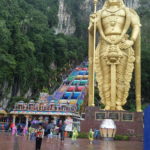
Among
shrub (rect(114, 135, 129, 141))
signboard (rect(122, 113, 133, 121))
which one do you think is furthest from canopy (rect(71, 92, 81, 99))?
shrub (rect(114, 135, 129, 141))

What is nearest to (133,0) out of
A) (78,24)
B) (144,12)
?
(78,24)

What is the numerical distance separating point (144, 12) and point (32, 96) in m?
18.3

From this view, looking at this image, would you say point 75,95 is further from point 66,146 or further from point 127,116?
point 66,146

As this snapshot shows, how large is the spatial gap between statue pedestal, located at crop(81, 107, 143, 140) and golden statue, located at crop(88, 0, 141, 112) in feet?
2.09

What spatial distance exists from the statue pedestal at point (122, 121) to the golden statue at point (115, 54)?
2.09ft

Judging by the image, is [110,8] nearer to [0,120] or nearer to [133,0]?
[0,120]

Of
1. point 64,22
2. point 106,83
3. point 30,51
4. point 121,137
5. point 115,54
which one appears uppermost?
point 64,22

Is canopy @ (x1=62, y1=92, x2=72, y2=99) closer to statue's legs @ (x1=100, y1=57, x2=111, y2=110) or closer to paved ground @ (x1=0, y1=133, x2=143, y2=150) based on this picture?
statue's legs @ (x1=100, y1=57, x2=111, y2=110)

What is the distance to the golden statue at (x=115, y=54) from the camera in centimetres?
1216

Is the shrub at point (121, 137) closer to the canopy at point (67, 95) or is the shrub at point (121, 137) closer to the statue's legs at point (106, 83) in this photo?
the statue's legs at point (106, 83)

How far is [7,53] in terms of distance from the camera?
2570 cm

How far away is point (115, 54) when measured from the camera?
1198cm

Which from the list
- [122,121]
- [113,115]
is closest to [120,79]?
[113,115]

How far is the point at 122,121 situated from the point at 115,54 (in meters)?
2.76
